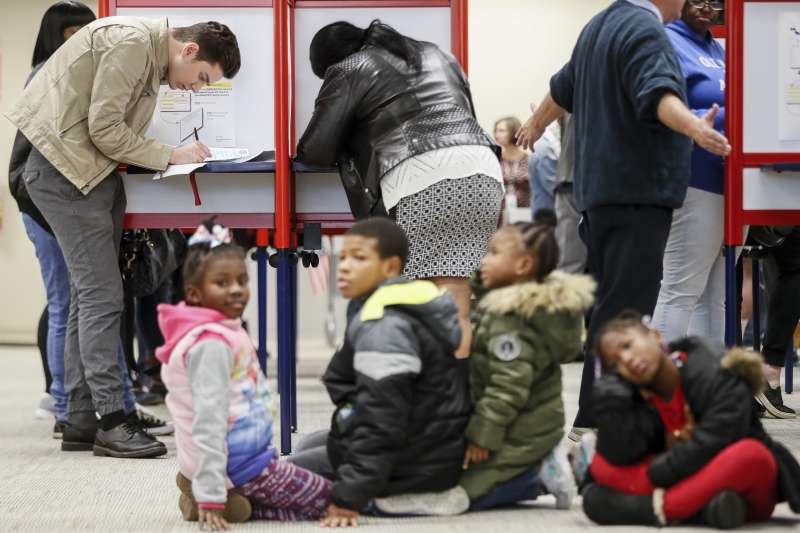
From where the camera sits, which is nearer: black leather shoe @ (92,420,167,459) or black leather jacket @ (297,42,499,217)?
black leather jacket @ (297,42,499,217)

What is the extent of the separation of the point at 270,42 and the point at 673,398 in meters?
1.96

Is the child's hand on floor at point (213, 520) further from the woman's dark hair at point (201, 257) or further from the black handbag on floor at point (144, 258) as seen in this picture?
the black handbag on floor at point (144, 258)

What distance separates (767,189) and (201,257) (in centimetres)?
194

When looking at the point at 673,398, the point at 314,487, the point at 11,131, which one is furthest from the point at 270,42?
the point at 11,131

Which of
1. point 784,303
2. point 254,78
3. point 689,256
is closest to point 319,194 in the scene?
point 254,78

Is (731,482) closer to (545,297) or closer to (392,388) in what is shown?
(545,297)

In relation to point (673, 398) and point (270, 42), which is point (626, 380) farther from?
point (270, 42)

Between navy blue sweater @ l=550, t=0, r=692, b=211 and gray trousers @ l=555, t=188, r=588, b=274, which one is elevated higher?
navy blue sweater @ l=550, t=0, r=692, b=211

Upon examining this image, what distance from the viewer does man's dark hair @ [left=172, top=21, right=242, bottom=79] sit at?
360 cm

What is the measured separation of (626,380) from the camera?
8.13 ft

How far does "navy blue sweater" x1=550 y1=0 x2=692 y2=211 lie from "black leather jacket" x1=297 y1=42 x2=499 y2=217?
339 mm

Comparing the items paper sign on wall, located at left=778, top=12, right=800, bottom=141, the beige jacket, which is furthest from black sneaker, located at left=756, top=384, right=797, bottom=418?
the beige jacket

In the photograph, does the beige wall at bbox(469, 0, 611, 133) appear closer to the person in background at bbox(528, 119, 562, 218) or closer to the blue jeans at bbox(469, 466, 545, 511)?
the person in background at bbox(528, 119, 562, 218)

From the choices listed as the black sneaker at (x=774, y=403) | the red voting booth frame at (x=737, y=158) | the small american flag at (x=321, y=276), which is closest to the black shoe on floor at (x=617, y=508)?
the red voting booth frame at (x=737, y=158)
